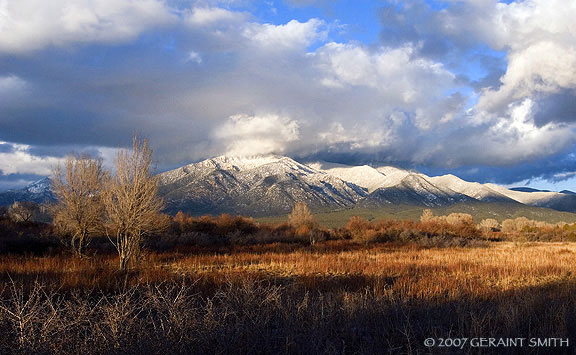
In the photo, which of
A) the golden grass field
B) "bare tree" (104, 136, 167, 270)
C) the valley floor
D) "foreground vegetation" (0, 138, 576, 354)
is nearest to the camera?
the valley floor

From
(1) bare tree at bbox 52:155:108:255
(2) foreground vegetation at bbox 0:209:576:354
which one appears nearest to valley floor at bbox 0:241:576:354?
(2) foreground vegetation at bbox 0:209:576:354

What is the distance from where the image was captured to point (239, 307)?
7.09 metres

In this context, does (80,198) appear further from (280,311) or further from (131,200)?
(280,311)

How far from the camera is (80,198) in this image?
763 inches

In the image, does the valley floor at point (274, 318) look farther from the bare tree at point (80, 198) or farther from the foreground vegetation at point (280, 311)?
the bare tree at point (80, 198)

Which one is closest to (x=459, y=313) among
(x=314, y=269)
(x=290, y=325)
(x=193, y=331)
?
(x=290, y=325)

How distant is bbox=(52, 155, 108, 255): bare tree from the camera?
62.3ft

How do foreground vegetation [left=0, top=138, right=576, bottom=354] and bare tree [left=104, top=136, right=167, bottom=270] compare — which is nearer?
foreground vegetation [left=0, top=138, right=576, bottom=354]

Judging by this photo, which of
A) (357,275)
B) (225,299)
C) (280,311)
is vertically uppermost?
(280,311)

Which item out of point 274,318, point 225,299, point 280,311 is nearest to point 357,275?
point 225,299

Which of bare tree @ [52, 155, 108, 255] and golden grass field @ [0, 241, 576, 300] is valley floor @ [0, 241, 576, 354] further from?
bare tree @ [52, 155, 108, 255]

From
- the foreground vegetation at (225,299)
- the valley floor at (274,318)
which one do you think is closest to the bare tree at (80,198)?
the foreground vegetation at (225,299)

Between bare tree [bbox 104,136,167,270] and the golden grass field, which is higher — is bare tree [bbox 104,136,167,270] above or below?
above

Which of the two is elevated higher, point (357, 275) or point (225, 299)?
point (225, 299)
